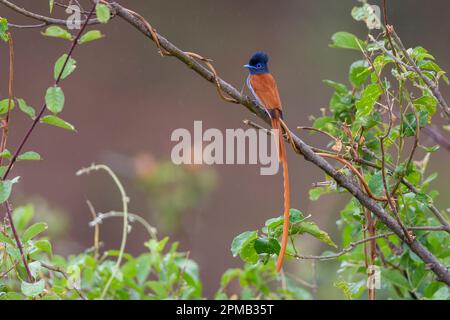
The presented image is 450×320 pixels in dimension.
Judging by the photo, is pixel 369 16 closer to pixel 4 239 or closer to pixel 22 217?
pixel 4 239

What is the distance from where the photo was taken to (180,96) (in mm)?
4520

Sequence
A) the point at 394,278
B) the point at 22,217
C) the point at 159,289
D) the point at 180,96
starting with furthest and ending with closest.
A: the point at 180,96 → the point at 22,217 → the point at 159,289 → the point at 394,278

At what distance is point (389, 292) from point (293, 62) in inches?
118

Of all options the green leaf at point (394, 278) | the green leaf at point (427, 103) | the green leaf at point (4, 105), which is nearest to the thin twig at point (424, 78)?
the green leaf at point (427, 103)

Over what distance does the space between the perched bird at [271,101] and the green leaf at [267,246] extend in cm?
5

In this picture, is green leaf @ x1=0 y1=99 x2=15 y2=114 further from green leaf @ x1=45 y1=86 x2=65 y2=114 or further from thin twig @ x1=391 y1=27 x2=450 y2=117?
thin twig @ x1=391 y1=27 x2=450 y2=117

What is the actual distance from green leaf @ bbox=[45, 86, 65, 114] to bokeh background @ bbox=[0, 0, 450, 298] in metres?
2.31

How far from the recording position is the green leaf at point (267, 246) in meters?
1.31

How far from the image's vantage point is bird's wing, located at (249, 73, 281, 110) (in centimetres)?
138

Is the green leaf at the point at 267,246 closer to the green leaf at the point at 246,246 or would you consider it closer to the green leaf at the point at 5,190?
the green leaf at the point at 246,246

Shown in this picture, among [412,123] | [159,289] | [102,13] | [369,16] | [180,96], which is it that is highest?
[180,96]

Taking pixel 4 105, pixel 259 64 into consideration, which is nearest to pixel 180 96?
pixel 259 64

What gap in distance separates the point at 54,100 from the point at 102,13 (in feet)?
0.64
